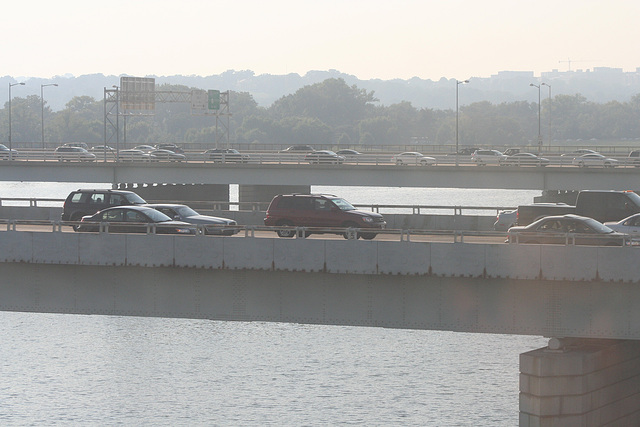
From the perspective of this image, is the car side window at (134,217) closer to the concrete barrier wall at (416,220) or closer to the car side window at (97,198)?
the car side window at (97,198)

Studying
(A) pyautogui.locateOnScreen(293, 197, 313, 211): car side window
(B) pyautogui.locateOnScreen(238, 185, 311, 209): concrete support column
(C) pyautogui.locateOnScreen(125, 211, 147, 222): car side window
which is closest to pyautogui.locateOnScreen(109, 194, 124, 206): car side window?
(C) pyautogui.locateOnScreen(125, 211, 147, 222): car side window

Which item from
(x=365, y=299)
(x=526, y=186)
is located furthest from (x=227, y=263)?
(x=526, y=186)

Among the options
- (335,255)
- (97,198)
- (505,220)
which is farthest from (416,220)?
(335,255)

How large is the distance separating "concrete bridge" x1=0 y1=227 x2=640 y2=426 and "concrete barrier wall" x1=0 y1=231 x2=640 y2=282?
0.03 m

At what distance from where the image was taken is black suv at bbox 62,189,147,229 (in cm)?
4162

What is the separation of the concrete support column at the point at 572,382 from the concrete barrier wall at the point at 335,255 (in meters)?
2.42

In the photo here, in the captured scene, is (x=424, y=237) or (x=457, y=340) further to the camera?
(x=457, y=340)

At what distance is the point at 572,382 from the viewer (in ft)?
85.8

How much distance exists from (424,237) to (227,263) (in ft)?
45.4

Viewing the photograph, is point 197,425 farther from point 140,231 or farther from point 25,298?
point 25,298

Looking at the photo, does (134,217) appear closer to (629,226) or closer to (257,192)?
(629,226)

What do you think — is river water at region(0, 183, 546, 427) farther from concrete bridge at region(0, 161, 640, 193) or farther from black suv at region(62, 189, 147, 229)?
concrete bridge at region(0, 161, 640, 193)

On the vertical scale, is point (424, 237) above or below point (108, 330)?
above

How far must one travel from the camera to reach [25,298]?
2905cm
